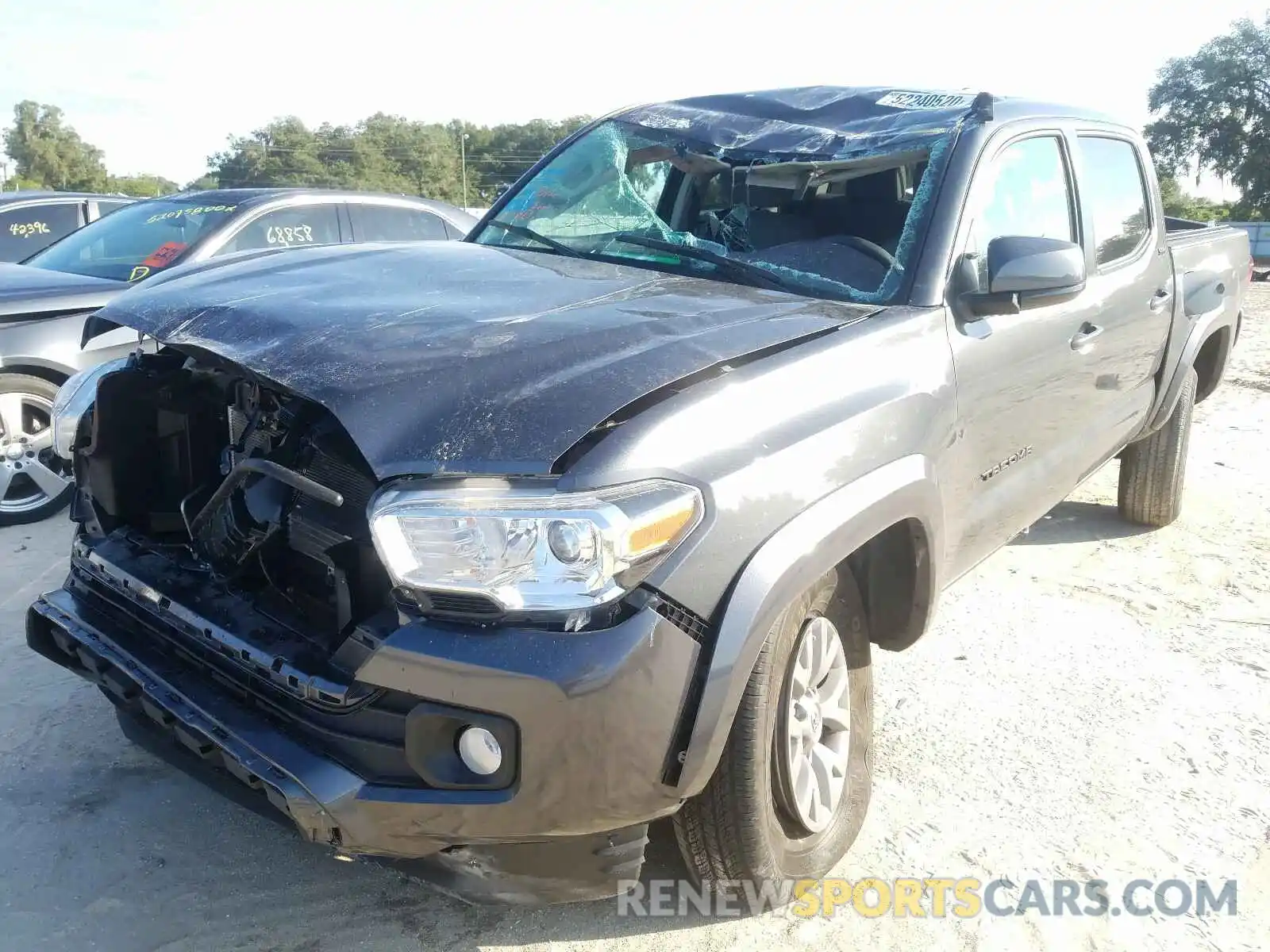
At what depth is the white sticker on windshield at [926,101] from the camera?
125 inches

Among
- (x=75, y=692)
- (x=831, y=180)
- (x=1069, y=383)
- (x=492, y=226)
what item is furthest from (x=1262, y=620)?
(x=75, y=692)

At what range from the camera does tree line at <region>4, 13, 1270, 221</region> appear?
43.4 meters

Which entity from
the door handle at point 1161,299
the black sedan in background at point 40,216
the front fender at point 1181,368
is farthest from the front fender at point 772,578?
the black sedan in background at point 40,216

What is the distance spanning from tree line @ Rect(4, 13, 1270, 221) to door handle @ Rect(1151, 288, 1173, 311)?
40.4m

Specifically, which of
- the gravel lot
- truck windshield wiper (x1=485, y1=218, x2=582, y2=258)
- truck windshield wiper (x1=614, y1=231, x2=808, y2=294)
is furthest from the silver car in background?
truck windshield wiper (x1=614, y1=231, x2=808, y2=294)

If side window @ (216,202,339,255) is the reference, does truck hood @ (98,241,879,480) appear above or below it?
below

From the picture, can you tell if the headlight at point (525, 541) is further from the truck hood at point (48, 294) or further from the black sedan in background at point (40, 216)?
the black sedan in background at point (40, 216)

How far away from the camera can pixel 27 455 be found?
4.99 metres

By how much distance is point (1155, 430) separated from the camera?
15.4 feet

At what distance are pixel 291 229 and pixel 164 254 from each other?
721 mm

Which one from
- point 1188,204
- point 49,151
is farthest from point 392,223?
point 49,151

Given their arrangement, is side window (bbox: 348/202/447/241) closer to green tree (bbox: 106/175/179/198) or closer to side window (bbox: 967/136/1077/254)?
side window (bbox: 967/136/1077/254)

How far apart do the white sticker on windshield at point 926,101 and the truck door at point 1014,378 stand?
0.22 m

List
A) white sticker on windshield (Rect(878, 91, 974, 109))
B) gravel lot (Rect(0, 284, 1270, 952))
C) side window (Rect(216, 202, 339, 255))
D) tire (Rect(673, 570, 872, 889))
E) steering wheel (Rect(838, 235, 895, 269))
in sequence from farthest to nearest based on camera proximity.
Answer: side window (Rect(216, 202, 339, 255)), white sticker on windshield (Rect(878, 91, 974, 109)), steering wheel (Rect(838, 235, 895, 269)), gravel lot (Rect(0, 284, 1270, 952)), tire (Rect(673, 570, 872, 889))
